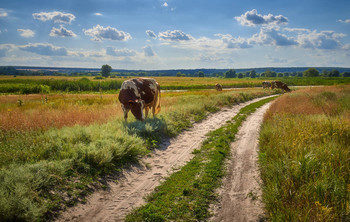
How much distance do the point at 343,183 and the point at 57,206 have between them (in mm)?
6073

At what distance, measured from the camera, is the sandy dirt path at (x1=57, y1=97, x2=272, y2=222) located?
14.3ft

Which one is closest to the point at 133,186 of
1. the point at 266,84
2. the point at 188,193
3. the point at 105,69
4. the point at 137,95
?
the point at 188,193

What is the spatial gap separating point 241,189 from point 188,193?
147 cm

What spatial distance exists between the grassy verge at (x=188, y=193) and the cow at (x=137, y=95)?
13.4 ft

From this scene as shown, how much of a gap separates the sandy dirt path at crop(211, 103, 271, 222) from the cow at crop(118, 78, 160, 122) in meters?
4.99

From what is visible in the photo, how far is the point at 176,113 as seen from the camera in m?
14.4

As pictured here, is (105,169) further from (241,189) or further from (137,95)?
(137,95)

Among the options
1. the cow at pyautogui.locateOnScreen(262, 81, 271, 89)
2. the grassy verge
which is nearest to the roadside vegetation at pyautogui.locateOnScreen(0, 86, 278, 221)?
the grassy verge

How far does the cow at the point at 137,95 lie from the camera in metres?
10.1

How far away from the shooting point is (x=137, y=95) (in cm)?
1089

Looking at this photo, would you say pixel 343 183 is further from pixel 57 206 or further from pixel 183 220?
pixel 57 206

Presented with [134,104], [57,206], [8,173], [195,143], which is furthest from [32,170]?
[195,143]

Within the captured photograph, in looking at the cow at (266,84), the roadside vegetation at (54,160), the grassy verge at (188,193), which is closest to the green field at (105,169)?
the roadside vegetation at (54,160)

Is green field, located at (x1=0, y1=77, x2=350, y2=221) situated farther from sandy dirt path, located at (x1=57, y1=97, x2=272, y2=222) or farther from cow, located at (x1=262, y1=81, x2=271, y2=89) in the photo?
cow, located at (x1=262, y1=81, x2=271, y2=89)
